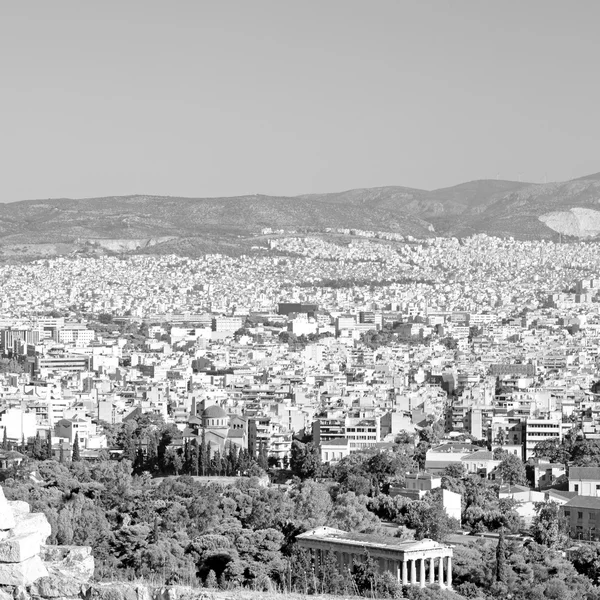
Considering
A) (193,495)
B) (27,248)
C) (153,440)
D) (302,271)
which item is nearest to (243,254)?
(302,271)

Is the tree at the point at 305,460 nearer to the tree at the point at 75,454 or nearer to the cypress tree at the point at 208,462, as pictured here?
the cypress tree at the point at 208,462

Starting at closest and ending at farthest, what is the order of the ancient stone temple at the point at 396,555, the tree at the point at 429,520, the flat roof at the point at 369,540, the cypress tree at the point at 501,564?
the cypress tree at the point at 501,564, the ancient stone temple at the point at 396,555, the flat roof at the point at 369,540, the tree at the point at 429,520

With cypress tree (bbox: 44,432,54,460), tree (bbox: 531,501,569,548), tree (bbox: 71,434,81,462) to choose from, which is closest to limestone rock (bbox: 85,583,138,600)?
tree (bbox: 531,501,569,548)

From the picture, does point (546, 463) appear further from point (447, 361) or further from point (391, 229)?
point (391, 229)

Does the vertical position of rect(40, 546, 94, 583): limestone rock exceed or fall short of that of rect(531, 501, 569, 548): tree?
it exceeds it

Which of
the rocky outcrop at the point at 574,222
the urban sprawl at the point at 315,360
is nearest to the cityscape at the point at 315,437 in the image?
the urban sprawl at the point at 315,360

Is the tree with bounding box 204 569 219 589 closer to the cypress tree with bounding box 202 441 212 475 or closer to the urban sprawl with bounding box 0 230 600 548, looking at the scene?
the urban sprawl with bounding box 0 230 600 548
